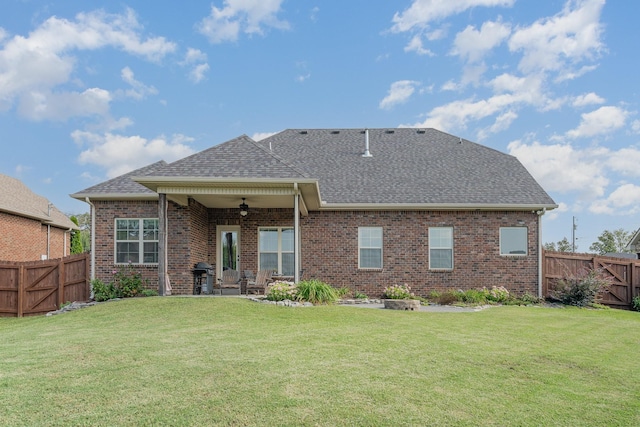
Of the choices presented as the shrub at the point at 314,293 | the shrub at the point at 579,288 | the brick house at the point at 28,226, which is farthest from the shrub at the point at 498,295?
the brick house at the point at 28,226

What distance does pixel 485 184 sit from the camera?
19281mm

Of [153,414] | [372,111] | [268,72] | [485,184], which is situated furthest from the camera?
[372,111]

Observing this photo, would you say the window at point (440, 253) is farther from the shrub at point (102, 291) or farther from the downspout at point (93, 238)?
the downspout at point (93, 238)

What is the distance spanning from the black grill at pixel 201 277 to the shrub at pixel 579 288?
11.5 meters

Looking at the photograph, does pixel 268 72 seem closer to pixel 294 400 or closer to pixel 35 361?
pixel 35 361

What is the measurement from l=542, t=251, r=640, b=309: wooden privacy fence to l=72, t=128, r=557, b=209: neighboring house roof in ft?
6.90

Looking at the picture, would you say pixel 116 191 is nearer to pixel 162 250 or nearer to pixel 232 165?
pixel 162 250

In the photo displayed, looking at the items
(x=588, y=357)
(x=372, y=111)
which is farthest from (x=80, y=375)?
(x=372, y=111)

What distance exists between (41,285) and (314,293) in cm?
912

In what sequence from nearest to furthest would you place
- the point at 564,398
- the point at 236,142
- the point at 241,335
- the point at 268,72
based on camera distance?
the point at 564,398, the point at 241,335, the point at 236,142, the point at 268,72

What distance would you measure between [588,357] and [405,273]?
9.83 m

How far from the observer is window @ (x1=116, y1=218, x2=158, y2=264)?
54.2ft

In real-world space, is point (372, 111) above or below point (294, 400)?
above

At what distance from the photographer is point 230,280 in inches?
655
